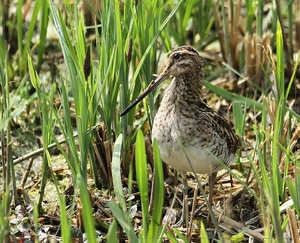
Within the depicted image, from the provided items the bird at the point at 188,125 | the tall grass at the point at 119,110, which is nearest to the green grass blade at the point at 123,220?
the tall grass at the point at 119,110

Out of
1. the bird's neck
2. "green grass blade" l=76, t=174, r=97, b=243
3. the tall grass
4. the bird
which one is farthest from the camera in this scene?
the bird's neck

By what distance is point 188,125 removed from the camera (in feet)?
13.3

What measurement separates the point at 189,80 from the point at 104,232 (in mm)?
917

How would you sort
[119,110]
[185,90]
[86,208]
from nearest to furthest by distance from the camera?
[86,208] → [185,90] → [119,110]

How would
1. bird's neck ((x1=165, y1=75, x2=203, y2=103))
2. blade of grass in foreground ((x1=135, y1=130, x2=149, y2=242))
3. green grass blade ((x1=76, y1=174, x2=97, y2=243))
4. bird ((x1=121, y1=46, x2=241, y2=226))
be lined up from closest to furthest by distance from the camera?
1. green grass blade ((x1=76, y1=174, x2=97, y2=243))
2. blade of grass in foreground ((x1=135, y1=130, x2=149, y2=242))
3. bird ((x1=121, y1=46, x2=241, y2=226))
4. bird's neck ((x1=165, y1=75, x2=203, y2=103))

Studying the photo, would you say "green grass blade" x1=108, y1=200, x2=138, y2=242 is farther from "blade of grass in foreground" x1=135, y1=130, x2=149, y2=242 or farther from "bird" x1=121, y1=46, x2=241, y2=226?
"bird" x1=121, y1=46, x2=241, y2=226

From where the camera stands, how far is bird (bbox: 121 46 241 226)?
13.0 ft

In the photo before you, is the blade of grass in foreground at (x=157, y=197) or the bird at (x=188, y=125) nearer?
the blade of grass in foreground at (x=157, y=197)

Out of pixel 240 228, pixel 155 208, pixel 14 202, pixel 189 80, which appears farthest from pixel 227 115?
pixel 155 208

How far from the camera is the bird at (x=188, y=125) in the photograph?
13.0 ft

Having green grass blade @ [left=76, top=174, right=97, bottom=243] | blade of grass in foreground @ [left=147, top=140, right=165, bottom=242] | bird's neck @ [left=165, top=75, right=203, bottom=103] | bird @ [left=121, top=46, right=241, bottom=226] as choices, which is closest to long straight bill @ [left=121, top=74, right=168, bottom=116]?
bird @ [left=121, top=46, right=241, bottom=226]

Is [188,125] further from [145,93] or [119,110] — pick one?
[119,110]

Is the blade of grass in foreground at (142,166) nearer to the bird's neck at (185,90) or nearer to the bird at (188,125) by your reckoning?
the bird at (188,125)

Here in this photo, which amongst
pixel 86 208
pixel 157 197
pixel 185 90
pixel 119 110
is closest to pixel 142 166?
pixel 157 197
